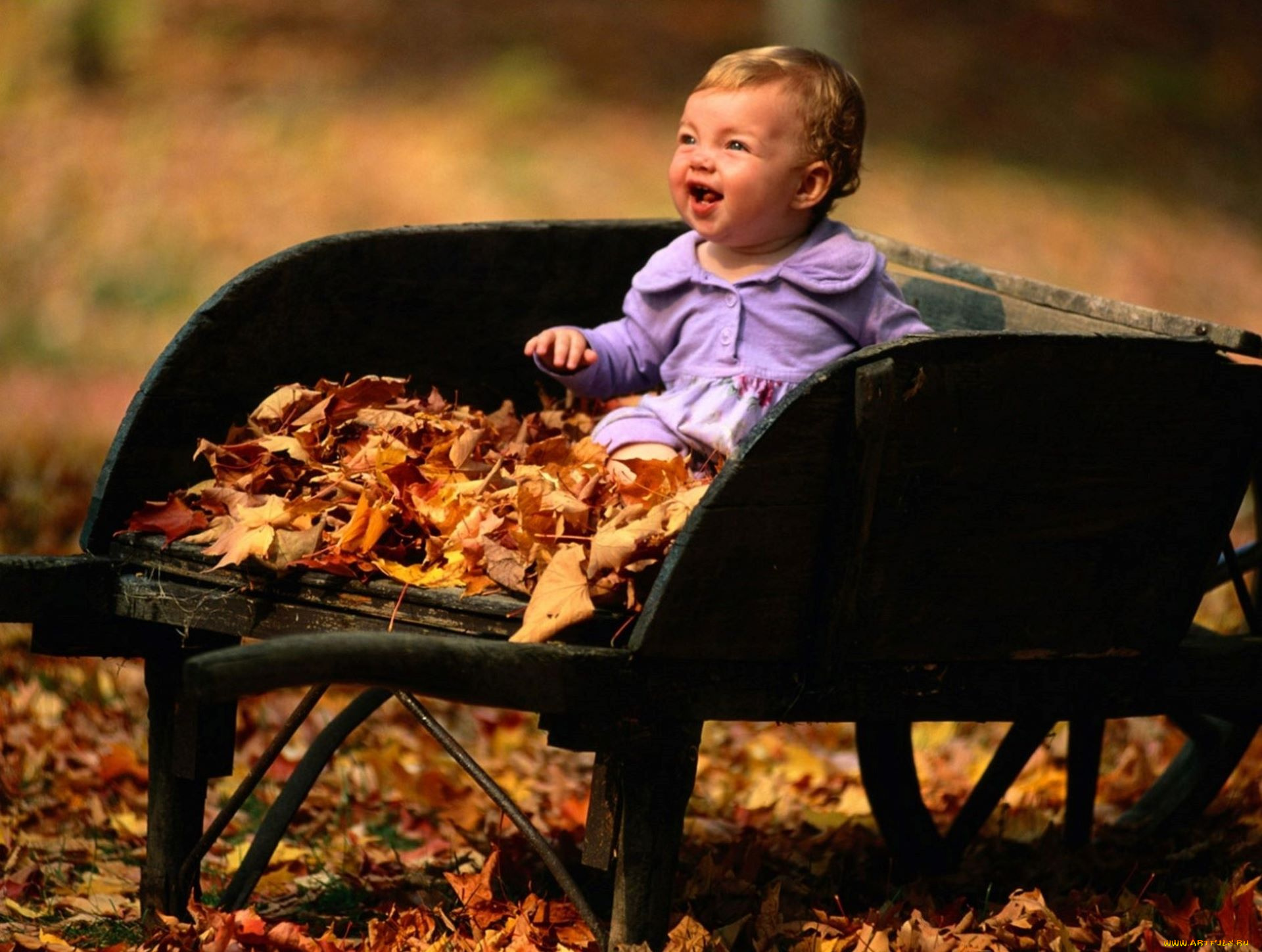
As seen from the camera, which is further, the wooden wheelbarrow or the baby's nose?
the baby's nose

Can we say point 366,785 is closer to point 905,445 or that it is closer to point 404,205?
point 905,445

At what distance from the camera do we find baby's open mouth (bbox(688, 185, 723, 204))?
338 centimetres

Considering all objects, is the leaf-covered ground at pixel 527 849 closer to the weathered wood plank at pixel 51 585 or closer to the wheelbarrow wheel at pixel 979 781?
the wheelbarrow wheel at pixel 979 781

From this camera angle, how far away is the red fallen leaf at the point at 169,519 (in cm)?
303

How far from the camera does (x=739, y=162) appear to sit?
3.33 meters

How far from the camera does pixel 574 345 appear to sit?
350 cm

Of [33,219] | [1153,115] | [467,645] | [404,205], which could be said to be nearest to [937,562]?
[467,645]

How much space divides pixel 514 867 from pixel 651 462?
1141 mm

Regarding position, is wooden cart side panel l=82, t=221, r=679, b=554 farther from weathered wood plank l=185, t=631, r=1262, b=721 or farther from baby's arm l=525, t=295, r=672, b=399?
weathered wood plank l=185, t=631, r=1262, b=721

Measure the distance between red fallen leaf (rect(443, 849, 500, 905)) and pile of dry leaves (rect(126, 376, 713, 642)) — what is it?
2.65ft

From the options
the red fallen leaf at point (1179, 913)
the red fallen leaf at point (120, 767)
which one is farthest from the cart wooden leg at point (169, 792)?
the red fallen leaf at point (1179, 913)

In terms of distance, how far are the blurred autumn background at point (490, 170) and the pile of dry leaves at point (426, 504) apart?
4.77 ft

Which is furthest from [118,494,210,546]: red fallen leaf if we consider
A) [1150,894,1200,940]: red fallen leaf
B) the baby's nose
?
[1150,894,1200,940]: red fallen leaf

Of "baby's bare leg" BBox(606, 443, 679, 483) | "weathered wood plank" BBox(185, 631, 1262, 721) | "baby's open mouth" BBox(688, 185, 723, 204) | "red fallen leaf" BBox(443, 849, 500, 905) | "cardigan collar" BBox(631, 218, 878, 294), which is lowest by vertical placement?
"red fallen leaf" BBox(443, 849, 500, 905)
